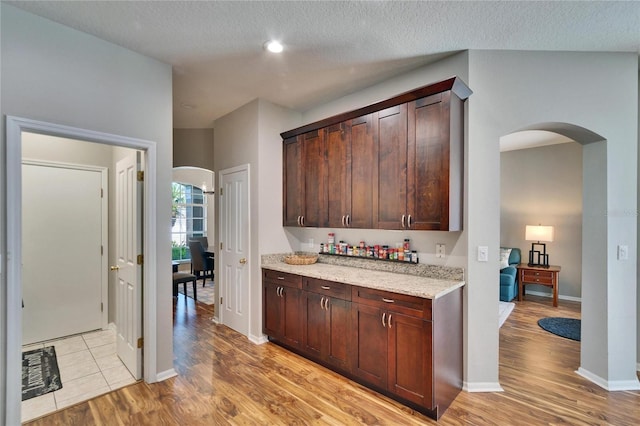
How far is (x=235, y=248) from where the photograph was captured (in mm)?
4004

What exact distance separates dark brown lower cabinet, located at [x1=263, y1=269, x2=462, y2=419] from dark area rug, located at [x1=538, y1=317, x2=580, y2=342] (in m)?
2.25

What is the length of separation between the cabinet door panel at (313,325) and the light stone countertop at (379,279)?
0.26m

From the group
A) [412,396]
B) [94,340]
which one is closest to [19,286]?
[94,340]

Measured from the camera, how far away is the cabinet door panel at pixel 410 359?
2.20 m

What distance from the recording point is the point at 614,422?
2.17m

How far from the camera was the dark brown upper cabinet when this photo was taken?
2494mm

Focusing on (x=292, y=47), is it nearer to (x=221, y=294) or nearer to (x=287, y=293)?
(x=287, y=293)

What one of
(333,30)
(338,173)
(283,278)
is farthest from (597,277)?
(333,30)

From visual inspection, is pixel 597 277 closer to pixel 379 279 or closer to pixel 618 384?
pixel 618 384

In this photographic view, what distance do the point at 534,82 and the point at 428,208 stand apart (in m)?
1.48

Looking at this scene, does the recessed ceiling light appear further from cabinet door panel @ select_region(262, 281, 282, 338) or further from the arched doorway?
cabinet door panel @ select_region(262, 281, 282, 338)

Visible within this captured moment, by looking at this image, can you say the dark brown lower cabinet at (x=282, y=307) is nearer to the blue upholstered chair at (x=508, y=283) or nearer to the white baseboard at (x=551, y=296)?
the blue upholstered chair at (x=508, y=283)

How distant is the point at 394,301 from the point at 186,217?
7.16 metres

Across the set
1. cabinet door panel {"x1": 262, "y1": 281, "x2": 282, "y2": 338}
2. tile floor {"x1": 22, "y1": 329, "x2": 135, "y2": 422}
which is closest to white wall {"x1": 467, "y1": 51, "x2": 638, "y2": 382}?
cabinet door panel {"x1": 262, "y1": 281, "x2": 282, "y2": 338}
